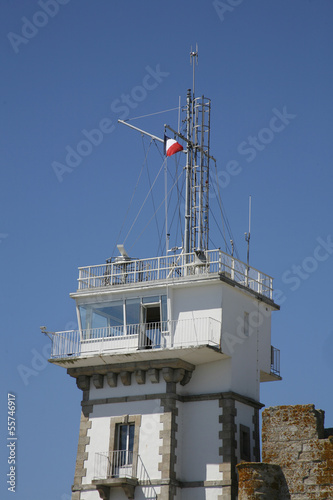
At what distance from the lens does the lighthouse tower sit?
46031mm

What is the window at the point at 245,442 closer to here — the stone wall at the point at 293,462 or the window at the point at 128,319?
the stone wall at the point at 293,462

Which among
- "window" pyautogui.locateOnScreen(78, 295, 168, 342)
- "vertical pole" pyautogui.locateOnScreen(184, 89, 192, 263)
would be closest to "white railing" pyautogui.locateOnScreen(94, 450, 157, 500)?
"window" pyautogui.locateOnScreen(78, 295, 168, 342)

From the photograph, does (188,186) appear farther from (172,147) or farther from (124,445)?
(124,445)

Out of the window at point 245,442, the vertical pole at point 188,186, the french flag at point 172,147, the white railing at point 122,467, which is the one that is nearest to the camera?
the white railing at point 122,467

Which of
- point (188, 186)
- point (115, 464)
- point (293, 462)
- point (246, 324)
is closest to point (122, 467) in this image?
point (115, 464)

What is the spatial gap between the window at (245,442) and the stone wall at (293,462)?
3276 millimetres

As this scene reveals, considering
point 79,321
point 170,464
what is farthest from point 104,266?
point 170,464

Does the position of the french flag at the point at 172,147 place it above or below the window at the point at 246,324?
above

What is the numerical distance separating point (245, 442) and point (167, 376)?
461 centimetres

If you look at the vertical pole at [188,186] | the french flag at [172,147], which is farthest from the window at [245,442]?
the french flag at [172,147]

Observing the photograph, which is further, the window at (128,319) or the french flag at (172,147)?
the french flag at (172,147)

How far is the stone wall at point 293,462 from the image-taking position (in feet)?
138

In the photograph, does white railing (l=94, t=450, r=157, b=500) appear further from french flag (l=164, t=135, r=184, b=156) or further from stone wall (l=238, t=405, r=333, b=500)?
french flag (l=164, t=135, r=184, b=156)

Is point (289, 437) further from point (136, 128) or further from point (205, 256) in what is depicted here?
point (136, 128)
